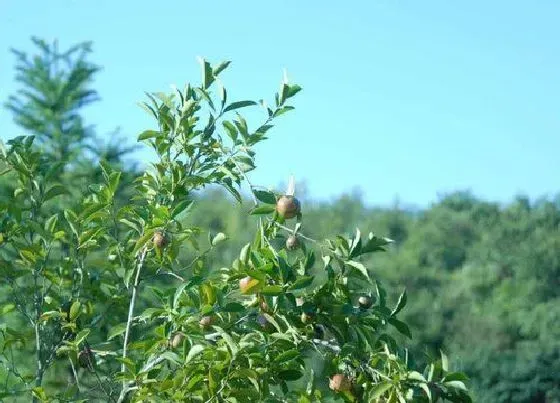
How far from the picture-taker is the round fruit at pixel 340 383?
7.96 feet

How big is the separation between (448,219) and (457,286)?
333 inches

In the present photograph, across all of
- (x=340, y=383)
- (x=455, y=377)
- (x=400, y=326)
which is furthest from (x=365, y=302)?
(x=455, y=377)

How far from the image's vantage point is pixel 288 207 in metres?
2.55

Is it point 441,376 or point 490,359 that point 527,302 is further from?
point 441,376

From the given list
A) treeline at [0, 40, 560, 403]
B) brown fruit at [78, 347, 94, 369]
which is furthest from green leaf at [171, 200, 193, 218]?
treeline at [0, 40, 560, 403]

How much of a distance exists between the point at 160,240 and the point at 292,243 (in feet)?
1.03

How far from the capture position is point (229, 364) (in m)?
2.37

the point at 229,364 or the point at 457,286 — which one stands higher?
the point at 229,364

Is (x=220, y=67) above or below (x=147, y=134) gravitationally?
above

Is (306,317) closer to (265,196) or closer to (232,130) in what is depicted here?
(265,196)

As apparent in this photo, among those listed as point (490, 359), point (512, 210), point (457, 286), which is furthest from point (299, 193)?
point (512, 210)

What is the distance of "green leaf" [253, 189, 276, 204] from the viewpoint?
2.62 m

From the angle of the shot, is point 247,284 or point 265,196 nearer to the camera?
point 247,284

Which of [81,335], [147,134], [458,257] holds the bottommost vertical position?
[458,257]
